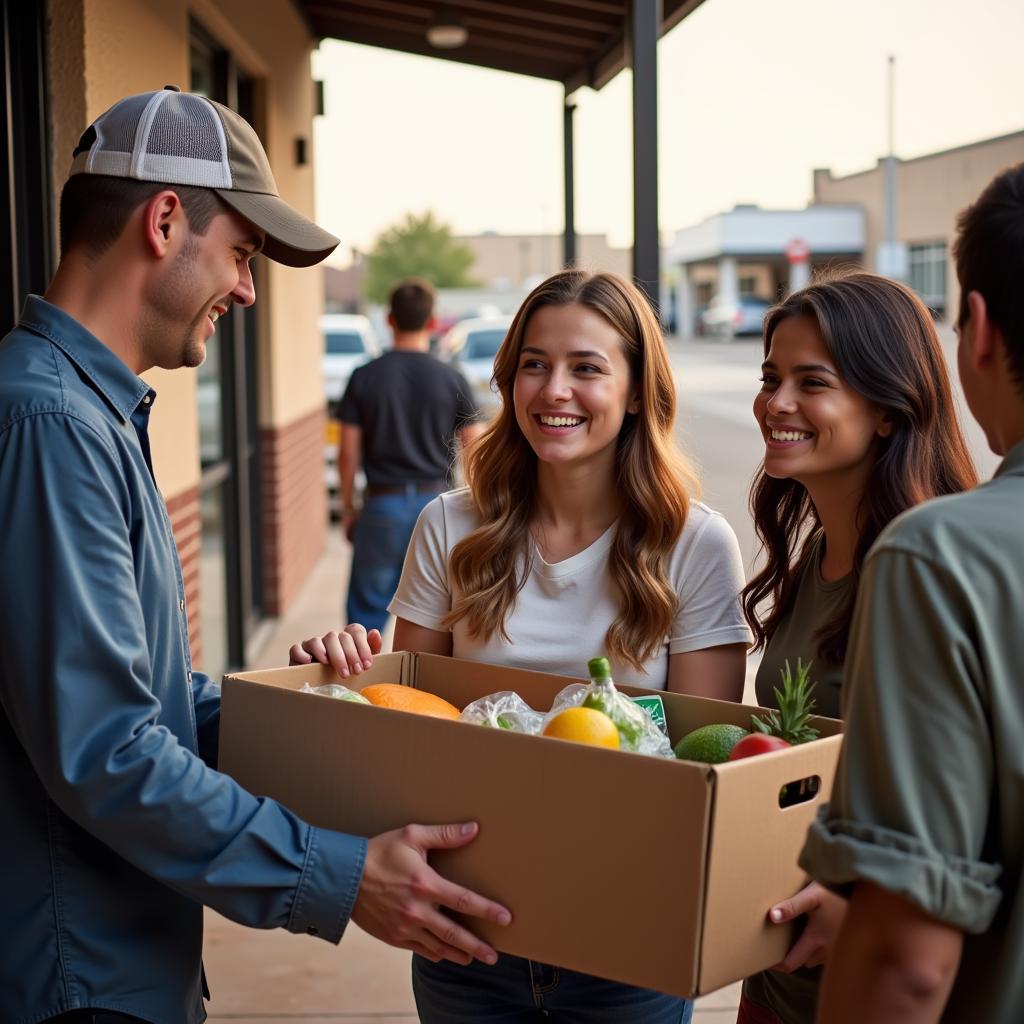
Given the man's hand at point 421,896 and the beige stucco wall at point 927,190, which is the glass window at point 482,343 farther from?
the man's hand at point 421,896

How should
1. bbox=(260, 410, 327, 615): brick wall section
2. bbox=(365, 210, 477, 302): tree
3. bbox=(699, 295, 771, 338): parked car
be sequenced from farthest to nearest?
bbox=(365, 210, 477, 302): tree
bbox=(699, 295, 771, 338): parked car
bbox=(260, 410, 327, 615): brick wall section

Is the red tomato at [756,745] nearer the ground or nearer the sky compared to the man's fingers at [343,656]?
nearer the ground

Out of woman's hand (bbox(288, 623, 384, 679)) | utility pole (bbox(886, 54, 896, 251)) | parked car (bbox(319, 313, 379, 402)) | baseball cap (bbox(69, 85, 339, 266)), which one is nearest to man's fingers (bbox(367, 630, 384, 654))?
woman's hand (bbox(288, 623, 384, 679))

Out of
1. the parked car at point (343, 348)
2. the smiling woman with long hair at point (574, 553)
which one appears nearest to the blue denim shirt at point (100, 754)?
the smiling woman with long hair at point (574, 553)

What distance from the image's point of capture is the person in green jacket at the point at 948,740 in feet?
3.69

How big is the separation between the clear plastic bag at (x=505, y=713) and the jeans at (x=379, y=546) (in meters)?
4.63

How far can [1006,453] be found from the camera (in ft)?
4.05

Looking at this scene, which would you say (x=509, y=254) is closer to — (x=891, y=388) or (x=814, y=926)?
(x=891, y=388)

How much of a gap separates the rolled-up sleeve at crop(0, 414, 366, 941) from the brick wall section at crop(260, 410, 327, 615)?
6.48 meters

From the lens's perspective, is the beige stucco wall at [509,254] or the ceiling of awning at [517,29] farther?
the beige stucco wall at [509,254]

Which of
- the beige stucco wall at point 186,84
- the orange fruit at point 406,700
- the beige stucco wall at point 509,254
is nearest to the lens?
the orange fruit at point 406,700

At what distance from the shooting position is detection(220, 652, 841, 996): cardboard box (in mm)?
1459

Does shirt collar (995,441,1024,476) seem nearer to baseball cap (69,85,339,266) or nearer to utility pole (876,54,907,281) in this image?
baseball cap (69,85,339,266)

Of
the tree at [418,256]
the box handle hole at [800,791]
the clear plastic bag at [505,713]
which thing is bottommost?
the box handle hole at [800,791]
